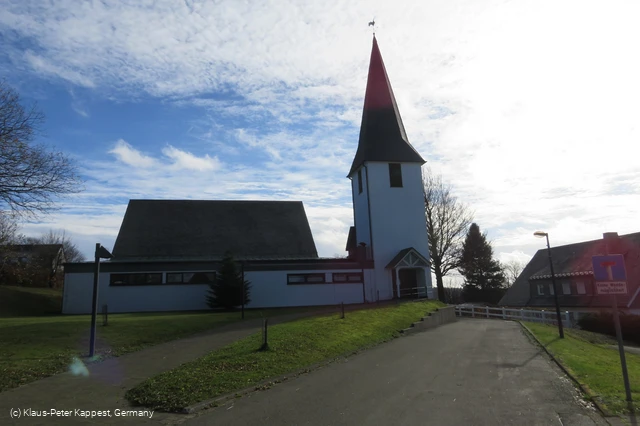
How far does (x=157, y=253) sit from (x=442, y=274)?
23994mm

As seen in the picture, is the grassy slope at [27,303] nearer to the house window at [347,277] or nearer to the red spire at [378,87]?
the house window at [347,277]

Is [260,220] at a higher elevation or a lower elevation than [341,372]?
higher

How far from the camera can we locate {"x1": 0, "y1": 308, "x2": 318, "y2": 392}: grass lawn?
10625 millimetres

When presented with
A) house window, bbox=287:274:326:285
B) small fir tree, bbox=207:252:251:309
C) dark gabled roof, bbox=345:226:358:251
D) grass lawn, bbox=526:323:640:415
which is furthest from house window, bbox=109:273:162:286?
grass lawn, bbox=526:323:640:415

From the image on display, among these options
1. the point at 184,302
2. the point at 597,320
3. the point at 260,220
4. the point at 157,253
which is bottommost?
the point at 597,320

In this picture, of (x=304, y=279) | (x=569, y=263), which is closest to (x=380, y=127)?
(x=304, y=279)

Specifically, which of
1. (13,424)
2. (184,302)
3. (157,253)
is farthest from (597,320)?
(13,424)

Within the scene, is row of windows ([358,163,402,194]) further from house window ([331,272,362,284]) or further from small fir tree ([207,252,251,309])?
small fir tree ([207,252,251,309])

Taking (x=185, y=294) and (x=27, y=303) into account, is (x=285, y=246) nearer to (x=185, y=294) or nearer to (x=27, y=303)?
(x=185, y=294)

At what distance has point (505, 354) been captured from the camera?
48.6 feet

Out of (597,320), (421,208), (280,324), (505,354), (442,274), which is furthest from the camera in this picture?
(442,274)

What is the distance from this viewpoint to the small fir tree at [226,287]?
92.2 feet

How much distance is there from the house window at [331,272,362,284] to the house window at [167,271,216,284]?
27.6 feet

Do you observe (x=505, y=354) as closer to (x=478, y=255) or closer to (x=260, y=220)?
(x=260, y=220)
